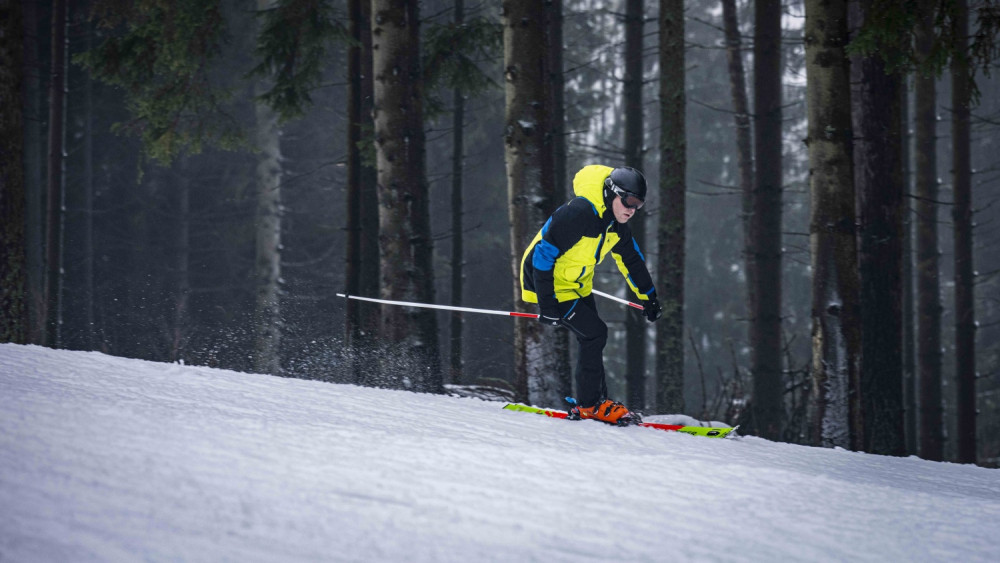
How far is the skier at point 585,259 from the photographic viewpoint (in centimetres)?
588

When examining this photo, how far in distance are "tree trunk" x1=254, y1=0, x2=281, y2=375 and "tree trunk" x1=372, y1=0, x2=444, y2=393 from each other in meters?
9.05

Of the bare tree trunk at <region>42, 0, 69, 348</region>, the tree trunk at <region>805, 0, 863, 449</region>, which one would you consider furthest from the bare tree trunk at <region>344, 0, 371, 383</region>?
the bare tree trunk at <region>42, 0, 69, 348</region>

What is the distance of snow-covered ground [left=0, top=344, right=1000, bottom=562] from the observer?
2814 mm

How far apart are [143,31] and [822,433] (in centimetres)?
1104

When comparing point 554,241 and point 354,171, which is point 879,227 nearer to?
point 554,241

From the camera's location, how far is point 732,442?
18.6ft

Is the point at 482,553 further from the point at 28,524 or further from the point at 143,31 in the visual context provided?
the point at 143,31

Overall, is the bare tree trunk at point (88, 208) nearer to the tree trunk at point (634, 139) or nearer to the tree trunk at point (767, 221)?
the tree trunk at point (634, 139)

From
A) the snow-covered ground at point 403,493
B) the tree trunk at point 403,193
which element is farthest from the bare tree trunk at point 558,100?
the snow-covered ground at point 403,493

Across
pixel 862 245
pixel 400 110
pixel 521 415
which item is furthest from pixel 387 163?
pixel 862 245

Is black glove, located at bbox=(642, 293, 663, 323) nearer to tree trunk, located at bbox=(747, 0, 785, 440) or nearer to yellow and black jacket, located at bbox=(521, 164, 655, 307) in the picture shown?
yellow and black jacket, located at bbox=(521, 164, 655, 307)

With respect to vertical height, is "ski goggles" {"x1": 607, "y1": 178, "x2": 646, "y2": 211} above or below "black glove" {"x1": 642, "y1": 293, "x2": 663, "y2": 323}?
above

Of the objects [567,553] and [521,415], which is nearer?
[567,553]

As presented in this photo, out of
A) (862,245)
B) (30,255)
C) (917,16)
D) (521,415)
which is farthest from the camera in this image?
(30,255)
